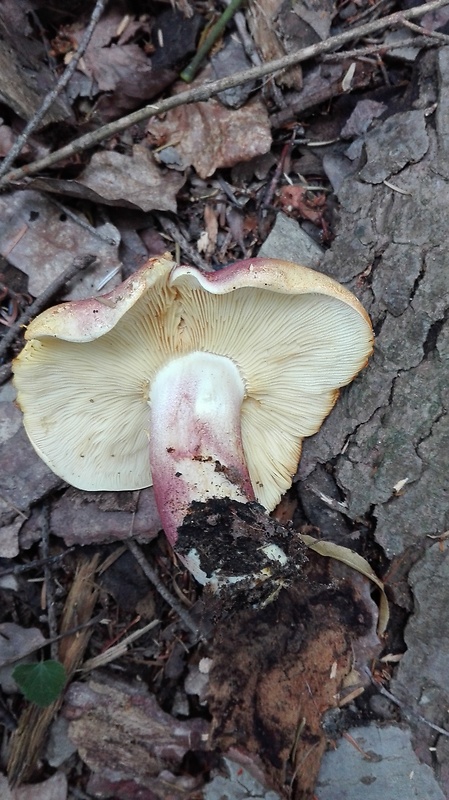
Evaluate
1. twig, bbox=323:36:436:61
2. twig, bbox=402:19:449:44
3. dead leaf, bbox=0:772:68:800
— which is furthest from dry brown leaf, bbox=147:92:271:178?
dead leaf, bbox=0:772:68:800

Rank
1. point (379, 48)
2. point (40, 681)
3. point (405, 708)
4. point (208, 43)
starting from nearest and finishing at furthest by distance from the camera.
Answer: point (405, 708)
point (40, 681)
point (379, 48)
point (208, 43)

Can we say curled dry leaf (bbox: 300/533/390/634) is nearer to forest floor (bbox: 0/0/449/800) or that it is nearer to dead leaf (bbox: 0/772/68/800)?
forest floor (bbox: 0/0/449/800)

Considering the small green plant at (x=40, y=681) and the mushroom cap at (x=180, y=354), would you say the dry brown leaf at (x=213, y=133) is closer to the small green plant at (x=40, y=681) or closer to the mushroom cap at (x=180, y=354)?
the mushroom cap at (x=180, y=354)

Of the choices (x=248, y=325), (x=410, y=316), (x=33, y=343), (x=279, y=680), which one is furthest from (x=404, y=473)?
(x=33, y=343)

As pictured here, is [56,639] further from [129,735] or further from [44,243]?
[44,243]

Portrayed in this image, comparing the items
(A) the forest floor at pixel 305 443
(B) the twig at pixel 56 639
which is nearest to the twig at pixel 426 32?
(A) the forest floor at pixel 305 443

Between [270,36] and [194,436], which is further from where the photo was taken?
[270,36]

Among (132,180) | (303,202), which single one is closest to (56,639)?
(132,180)
